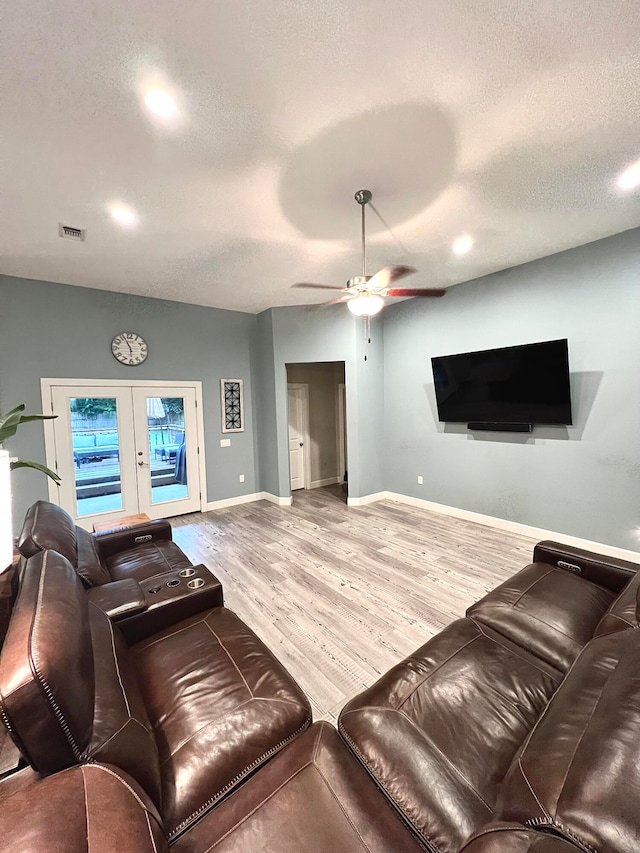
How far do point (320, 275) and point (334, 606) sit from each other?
348 centimetres

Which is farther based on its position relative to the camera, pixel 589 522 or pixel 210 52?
pixel 589 522

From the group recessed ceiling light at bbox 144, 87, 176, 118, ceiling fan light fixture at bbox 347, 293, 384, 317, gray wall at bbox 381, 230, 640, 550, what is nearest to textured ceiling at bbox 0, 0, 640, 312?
recessed ceiling light at bbox 144, 87, 176, 118

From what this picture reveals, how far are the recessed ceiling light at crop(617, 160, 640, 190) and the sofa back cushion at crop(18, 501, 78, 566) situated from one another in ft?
13.9

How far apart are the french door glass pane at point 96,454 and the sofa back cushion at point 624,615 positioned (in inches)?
193

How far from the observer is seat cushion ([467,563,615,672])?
1528 millimetres

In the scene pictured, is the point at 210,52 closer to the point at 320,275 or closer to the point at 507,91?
the point at 507,91

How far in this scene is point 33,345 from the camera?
3.92 metres

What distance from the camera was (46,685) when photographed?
79 cm

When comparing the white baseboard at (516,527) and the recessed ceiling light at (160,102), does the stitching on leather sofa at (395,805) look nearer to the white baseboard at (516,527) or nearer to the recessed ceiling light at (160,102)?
the recessed ceiling light at (160,102)

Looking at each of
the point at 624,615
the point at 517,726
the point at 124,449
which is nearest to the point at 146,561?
the point at 517,726

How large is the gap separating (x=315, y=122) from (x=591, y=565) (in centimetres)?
299

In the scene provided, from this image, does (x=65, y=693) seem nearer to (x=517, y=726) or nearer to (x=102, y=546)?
(x=517, y=726)

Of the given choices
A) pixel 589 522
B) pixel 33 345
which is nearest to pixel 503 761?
pixel 589 522

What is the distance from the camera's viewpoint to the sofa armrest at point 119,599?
162 cm
